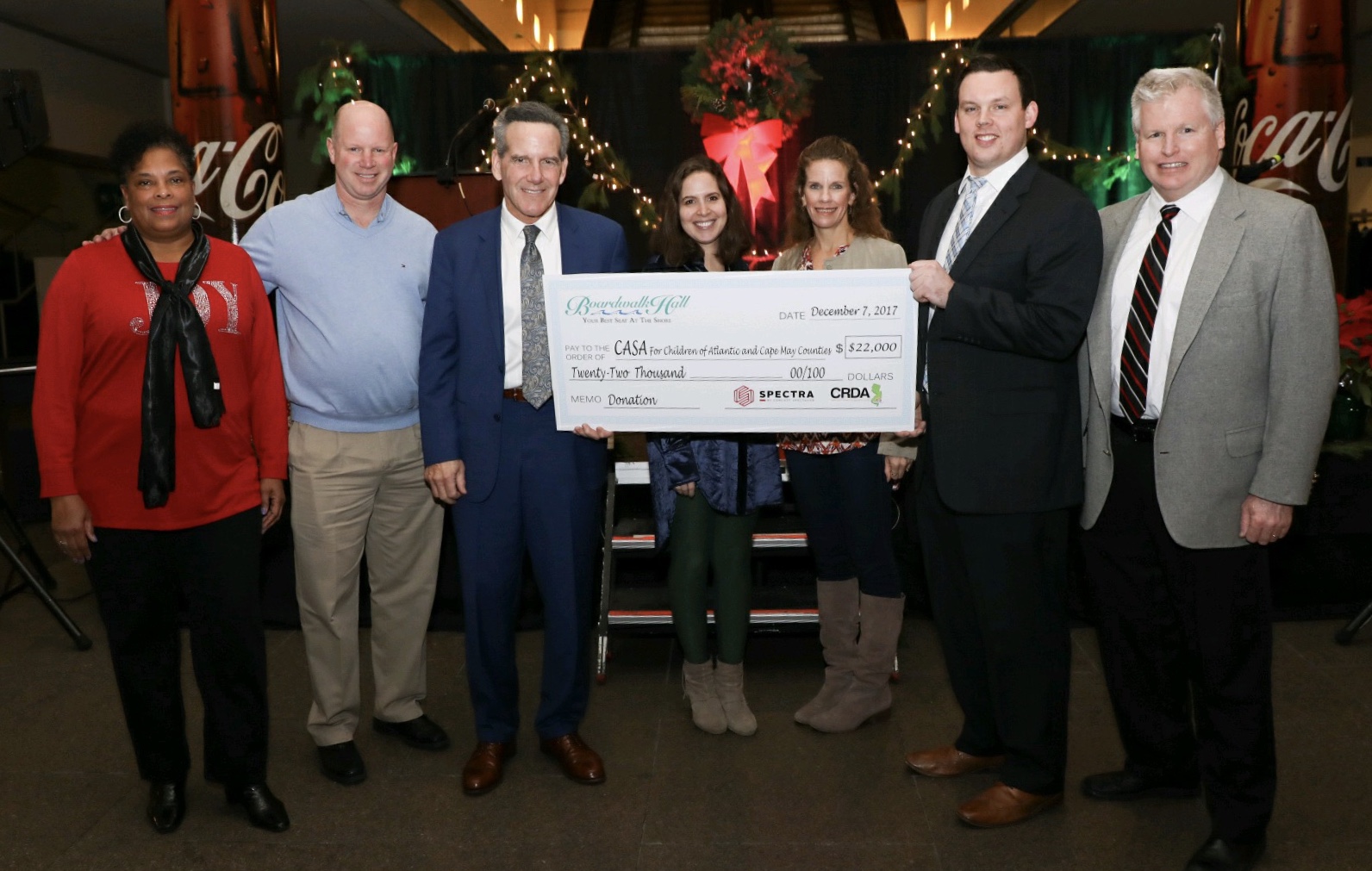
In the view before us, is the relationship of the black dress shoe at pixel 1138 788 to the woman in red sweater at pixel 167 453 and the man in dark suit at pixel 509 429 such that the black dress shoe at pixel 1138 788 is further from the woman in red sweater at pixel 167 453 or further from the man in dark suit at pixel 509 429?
the woman in red sweater at pixel 167 453

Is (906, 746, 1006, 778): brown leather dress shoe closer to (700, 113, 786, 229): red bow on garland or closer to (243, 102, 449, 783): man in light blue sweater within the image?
(243, 102, 449, 783): man in light blue sweater

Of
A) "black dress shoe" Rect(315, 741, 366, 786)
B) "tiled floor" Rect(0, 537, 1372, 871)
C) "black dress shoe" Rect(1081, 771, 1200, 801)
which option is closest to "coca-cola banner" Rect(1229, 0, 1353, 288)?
"tiled floor" Rect(0, 537, 1372, 871)

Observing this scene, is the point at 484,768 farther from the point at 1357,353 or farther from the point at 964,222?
the point at 1357,353

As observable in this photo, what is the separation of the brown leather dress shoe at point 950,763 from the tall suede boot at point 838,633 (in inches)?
15.5

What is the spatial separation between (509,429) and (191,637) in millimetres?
854

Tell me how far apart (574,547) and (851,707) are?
0.97m

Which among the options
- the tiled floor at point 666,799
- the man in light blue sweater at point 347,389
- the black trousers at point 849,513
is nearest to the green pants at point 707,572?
the black trousers at point 849,513

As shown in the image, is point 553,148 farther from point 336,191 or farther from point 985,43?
point 985,43

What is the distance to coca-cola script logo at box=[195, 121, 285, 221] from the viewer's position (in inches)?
201

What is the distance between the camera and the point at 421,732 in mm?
3062

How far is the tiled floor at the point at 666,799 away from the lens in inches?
96.7

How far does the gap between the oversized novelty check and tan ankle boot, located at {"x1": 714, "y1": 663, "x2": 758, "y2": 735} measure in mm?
847

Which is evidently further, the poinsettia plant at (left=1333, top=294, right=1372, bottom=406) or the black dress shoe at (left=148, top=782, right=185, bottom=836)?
the poinsettia plant at (left=1333, top=294, right=1372, bottom=406)

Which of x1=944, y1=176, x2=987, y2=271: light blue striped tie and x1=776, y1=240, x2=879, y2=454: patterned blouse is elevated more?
x1=944, y1=176, x2=987, y2=271: light blue striped tie
